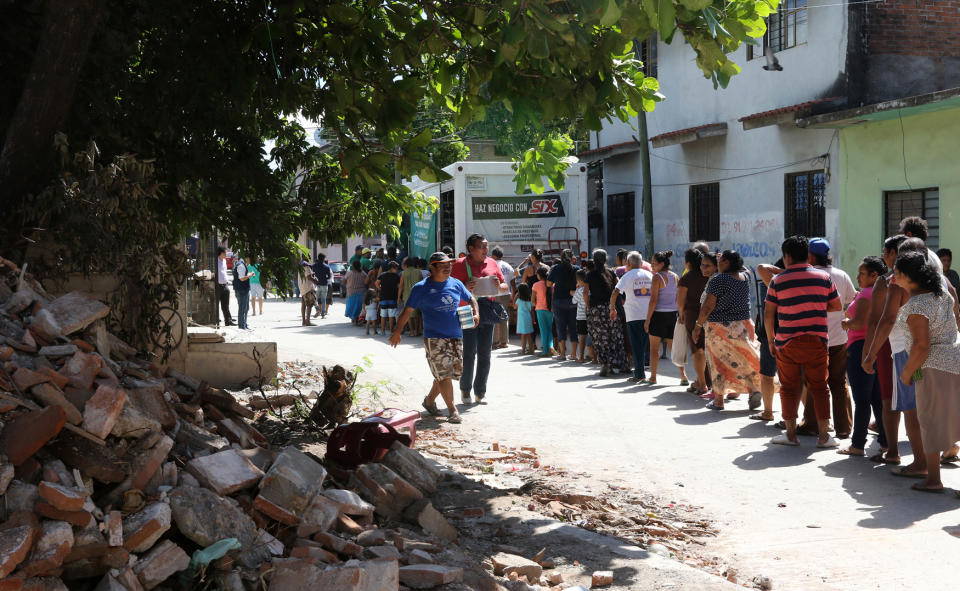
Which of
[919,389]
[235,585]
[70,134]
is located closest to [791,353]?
Result: [919,389]

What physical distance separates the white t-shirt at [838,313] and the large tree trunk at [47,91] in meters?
6.44

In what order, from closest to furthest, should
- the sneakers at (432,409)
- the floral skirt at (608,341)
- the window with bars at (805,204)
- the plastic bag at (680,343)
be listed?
1. the sneakers at (432,409)
2. the plastic bag at (680,343)
3. the floral skirt at (608,341)
4. the window with bars at (805,204)

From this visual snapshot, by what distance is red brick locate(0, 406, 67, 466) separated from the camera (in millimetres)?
4031

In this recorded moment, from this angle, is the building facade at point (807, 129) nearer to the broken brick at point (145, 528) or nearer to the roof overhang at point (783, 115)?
the roof overhang at point (783, 115)

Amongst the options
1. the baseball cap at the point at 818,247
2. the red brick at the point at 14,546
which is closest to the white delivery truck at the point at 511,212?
the baseball cap at the point at 818,247

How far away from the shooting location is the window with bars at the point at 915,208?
15.6 m

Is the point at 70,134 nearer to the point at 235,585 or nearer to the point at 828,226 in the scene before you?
the point at 235,585

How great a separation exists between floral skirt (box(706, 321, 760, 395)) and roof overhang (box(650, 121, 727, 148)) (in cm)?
1197

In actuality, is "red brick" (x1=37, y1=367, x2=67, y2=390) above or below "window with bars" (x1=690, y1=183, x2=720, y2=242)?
below

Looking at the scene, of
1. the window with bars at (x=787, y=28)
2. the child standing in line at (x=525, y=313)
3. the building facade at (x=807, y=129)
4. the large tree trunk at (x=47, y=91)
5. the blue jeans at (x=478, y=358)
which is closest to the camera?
the large tree trunk at (x=47, y=91)

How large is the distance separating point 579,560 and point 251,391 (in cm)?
608

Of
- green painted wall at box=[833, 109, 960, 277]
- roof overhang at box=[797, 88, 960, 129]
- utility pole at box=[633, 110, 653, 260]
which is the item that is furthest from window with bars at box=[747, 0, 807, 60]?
utility pole at box=[633, 110, 653, 260]

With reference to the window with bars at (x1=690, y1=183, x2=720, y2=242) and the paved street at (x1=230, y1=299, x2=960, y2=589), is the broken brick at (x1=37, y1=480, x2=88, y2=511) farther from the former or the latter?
the window with bars at (x1=690, y1=183, x2=720, y2=242)

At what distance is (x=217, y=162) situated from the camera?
750cm
